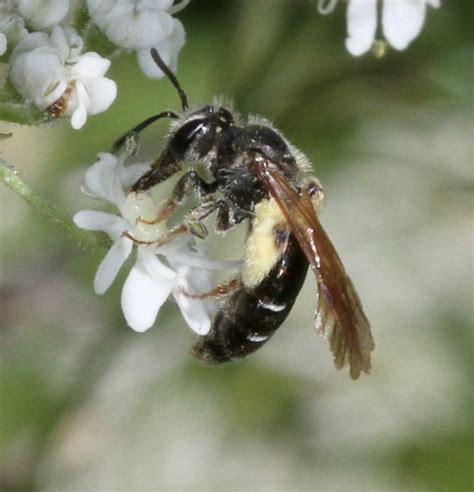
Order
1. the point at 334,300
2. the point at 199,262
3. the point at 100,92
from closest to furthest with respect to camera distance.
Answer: the point at 334,300 → the point at 100,92 → the point at 199,262

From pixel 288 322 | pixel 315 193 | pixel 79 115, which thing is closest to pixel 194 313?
pixel 315 193

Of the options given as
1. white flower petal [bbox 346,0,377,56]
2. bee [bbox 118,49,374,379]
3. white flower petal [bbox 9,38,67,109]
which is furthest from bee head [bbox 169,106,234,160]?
white flower petal [bbox 346,0,377,56]

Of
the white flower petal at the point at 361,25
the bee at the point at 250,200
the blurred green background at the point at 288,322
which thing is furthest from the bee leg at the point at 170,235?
the blurred green background at the point at 288,322

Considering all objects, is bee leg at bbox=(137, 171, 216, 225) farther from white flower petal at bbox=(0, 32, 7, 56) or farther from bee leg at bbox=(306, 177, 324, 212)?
white flower petal at bbox=(0, 32, 7, 56)

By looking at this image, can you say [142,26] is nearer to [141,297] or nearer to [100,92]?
[100,92]

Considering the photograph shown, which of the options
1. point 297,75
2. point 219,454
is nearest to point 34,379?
point 219,454

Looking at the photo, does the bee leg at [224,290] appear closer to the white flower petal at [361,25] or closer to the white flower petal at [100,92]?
the white flower petal at [100,92]

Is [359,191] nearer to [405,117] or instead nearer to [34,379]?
[405,117]
